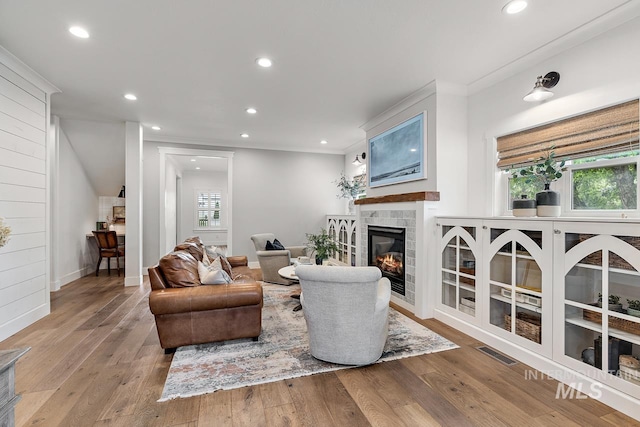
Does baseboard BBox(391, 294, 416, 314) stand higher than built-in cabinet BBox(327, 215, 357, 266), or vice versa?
built-in cabinet BBox(327, 215, 357, 266)

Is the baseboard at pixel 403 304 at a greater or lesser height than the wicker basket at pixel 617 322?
lesser

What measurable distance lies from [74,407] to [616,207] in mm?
4170

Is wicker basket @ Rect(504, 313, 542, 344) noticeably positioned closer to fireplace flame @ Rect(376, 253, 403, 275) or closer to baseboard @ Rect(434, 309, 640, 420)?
baseboard @ Rect(434, 309, 640, 420)

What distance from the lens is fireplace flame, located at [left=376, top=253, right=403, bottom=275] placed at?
13.3 feet

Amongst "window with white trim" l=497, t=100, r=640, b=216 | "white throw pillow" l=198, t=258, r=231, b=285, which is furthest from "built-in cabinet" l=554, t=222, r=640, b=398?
"white throw pillow" l=198, t=258, r=231, b=285

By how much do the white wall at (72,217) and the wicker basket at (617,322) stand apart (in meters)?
6.64

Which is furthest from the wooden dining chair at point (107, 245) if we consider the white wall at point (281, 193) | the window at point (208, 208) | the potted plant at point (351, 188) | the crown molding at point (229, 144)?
the potted plant at point (351, 188)

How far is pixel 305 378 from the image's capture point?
2.21 metres

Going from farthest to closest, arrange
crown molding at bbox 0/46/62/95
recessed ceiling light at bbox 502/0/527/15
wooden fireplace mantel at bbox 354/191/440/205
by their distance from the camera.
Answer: wooden fireplace mantel at bbox 354/191/440/205 → crown molding at bbox 0/46/62/95 → recessed ceiling light at bbox 502/0/527/15

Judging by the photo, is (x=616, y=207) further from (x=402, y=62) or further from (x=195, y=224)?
(x=195, y=224)

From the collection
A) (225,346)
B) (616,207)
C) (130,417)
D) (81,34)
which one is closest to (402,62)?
(616,207)

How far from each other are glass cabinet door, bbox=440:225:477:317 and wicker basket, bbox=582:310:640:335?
3.17 ft

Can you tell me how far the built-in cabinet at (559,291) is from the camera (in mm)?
1882

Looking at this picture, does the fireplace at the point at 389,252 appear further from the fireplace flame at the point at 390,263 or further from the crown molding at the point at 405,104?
the crown molding at the point at 405,104
